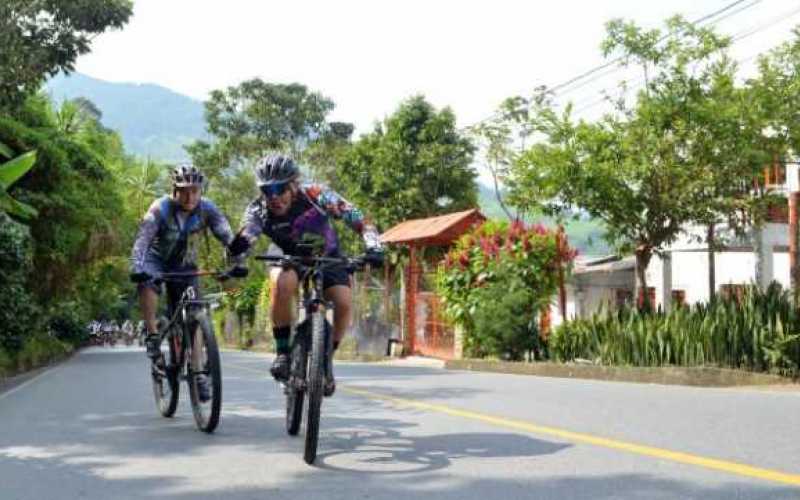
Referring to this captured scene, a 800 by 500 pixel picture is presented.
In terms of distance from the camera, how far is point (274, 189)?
6238mm

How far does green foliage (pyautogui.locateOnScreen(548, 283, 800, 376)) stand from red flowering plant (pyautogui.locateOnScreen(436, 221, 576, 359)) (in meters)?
2.60

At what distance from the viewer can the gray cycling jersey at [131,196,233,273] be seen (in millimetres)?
7719

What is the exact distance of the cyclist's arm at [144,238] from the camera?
24.8 feet

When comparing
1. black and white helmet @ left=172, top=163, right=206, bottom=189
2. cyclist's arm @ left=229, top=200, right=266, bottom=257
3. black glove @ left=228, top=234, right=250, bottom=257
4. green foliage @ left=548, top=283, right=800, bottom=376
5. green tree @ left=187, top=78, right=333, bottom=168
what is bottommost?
green foliage @ left=548, top=283, right=800, bottom=376

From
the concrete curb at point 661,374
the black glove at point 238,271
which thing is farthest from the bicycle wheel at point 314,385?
the concrete curb at point 661,374

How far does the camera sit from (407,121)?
121ft

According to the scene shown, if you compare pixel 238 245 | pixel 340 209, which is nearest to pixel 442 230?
pixel 238 245

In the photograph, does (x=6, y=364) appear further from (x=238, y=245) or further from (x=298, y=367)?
(x=298, y=367)

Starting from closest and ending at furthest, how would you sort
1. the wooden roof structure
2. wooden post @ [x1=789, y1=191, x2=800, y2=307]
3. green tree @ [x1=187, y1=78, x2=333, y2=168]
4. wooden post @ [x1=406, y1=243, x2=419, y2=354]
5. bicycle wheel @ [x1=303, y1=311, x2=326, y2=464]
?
bicycle wheel @ [x1=303, y1=311, x2=326, y2=464] → wooden post @ [x1=789, y1=191, x2=800, y2=307] → the wooden roof structure → wooden post @ [x1=406, y1=243, x2=419, y2=354] → green tree @ [x1=187, y1=78, x2=333, y2=168]

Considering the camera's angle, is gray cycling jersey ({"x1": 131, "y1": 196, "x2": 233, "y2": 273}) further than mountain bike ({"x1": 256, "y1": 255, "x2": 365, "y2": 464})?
Yes

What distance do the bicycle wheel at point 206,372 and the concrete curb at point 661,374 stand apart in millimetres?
7524

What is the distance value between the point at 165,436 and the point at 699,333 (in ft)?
29.4

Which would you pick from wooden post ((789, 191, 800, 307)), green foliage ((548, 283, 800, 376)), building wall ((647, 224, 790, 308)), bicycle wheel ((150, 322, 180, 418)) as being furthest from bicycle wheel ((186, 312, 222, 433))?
building wall ((647, 224, 790, 308))

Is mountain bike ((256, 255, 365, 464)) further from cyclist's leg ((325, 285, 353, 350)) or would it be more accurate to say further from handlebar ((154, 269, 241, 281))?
handlebar ((154, 269, 241, 281))
